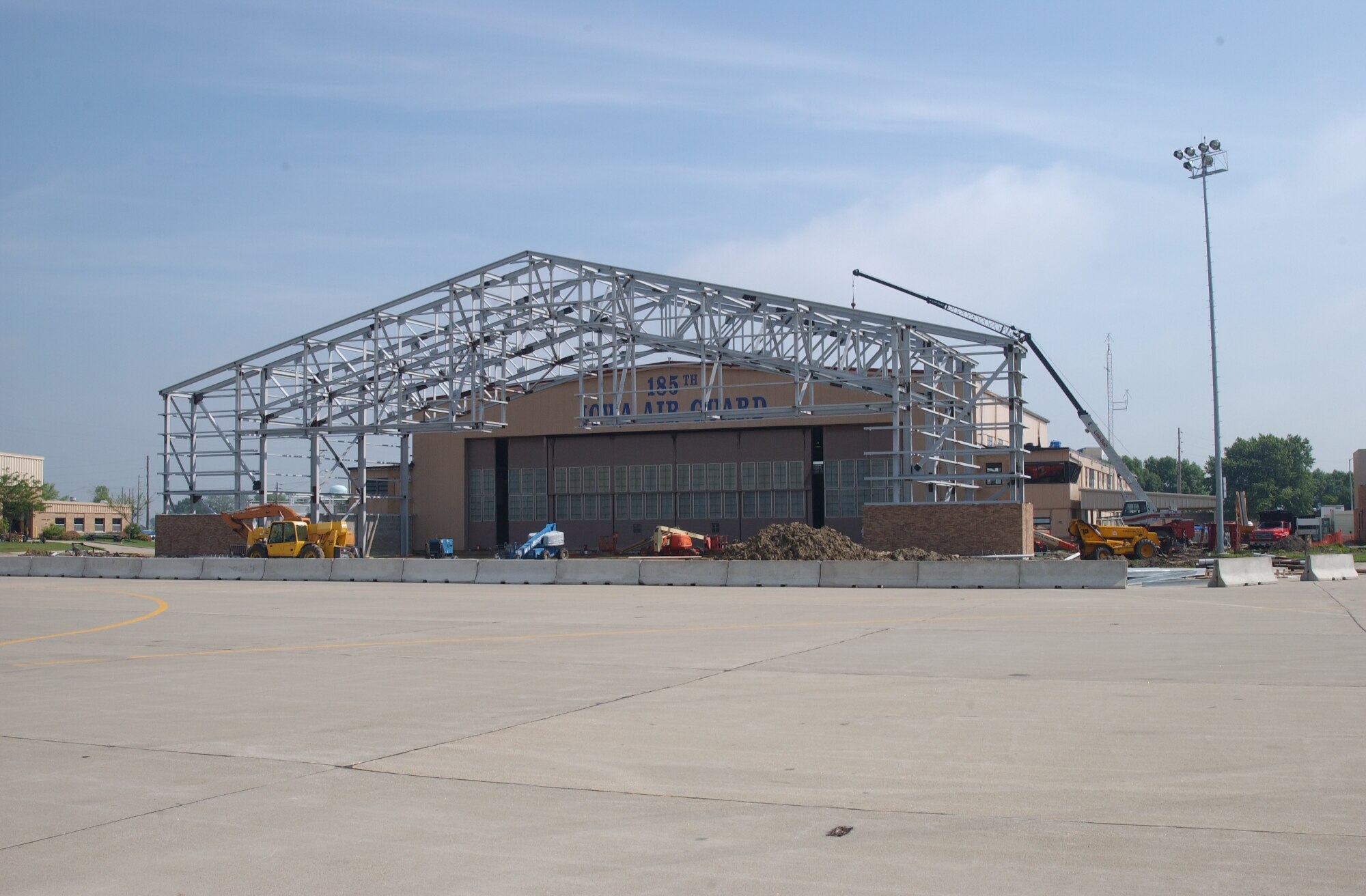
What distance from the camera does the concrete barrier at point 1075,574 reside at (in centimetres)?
3114

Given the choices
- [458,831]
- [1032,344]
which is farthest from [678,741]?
[1032,344]

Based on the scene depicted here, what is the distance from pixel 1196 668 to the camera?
1412 cm

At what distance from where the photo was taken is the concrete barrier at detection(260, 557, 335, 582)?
42125mm

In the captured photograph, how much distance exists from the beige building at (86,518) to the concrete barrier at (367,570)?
292 feet

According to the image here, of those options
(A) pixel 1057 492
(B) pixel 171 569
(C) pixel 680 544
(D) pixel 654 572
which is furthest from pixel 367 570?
(A) pixel 1057 492

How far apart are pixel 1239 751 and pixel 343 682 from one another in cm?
990

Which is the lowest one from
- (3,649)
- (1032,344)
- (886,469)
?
(3,649)

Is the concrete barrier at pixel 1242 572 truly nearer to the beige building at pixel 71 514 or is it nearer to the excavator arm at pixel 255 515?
the excavator arm at pixel 255 515

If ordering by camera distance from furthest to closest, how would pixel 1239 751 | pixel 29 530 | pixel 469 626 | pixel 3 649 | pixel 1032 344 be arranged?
pixel 29 530
pixel 1032 344
pixel 469 626
pixel 3 649
pixel 1239 751

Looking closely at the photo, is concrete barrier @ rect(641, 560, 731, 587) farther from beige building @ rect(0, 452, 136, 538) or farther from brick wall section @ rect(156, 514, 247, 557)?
beige building @ rect(0, 452, 136, 538)

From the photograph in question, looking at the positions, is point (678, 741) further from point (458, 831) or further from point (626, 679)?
point (626, 679)

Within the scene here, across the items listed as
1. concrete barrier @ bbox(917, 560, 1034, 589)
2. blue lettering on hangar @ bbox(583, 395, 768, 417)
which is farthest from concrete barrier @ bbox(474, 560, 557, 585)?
blue lettering on hangar @ bbox(583, 395, 768, 417)

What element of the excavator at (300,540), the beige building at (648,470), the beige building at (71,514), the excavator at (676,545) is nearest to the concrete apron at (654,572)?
the excavator at (300,540)

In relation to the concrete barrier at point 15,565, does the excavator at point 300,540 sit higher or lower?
higher
